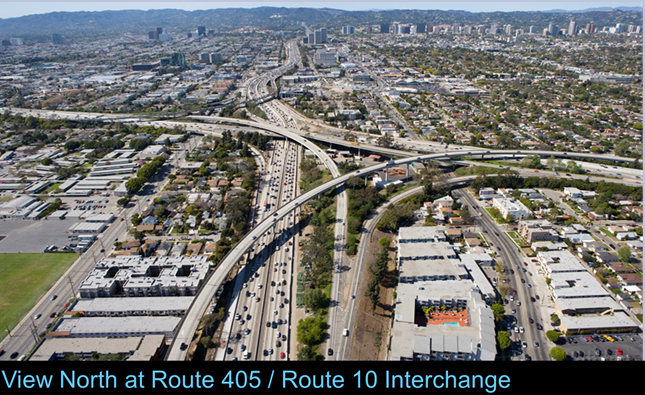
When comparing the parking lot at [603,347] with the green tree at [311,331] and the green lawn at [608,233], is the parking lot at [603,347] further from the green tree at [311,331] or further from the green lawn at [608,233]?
the green tree at [311,331]

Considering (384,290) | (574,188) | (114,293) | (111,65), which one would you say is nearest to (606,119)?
(574,188)

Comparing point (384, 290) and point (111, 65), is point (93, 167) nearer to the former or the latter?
point (384, 290)

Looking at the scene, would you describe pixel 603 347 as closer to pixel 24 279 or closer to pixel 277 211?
pixel 277 211

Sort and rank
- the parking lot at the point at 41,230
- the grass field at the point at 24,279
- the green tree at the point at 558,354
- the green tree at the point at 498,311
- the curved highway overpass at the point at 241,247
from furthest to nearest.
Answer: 1. the parking lot at the point at 41,230
2. the grass field at the point at 24,279
3. the green tree at the point at 498,311
4. the curved highway overpass at the point at 241,247
5. the green tree at the point at 558,354

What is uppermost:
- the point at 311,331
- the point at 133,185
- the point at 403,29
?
the point at 403,29

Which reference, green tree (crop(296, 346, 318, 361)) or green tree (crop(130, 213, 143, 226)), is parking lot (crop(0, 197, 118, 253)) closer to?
green tree (crop(130, 213, 143, 226))

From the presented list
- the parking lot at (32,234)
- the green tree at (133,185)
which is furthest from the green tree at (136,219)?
the green tree at (133,185)

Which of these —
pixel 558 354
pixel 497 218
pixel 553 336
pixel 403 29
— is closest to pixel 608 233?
pixel 497 218
